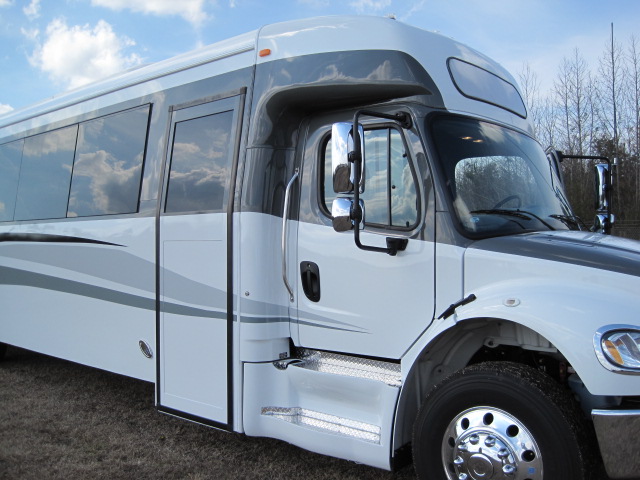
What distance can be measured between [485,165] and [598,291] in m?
1.25

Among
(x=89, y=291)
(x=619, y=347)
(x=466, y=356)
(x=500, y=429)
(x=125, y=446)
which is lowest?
(x=125, y=446)

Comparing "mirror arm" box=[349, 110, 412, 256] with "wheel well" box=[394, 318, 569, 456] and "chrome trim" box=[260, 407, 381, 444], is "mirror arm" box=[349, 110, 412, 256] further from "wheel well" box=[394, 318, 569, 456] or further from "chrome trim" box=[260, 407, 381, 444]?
"chrome trim" box=[260, 407, 381, 444]

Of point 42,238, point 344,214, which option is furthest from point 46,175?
point 344,214

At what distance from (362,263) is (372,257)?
92 mm

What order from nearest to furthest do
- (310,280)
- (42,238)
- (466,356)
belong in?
(466,356), (310,280), (42,238)

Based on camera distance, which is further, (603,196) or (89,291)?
(89,291)

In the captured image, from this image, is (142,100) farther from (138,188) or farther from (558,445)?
(558,445)

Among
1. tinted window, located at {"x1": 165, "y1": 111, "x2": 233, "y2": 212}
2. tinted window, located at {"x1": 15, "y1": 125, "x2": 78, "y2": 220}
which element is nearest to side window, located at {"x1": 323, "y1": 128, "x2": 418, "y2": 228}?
tinted window, located at {"x1": 165, "y1": 111, "x2": 233, "y2": 212}

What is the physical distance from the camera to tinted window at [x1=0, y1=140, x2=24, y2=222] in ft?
24.8

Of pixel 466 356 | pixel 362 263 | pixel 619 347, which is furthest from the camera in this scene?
pixel 362 263

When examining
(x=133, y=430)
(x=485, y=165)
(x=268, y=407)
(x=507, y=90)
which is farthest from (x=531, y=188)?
(x=133, y=430)

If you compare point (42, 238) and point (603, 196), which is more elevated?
point (603, 196)

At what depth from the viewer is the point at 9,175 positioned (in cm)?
775

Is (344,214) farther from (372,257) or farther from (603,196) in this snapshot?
(603,196)
